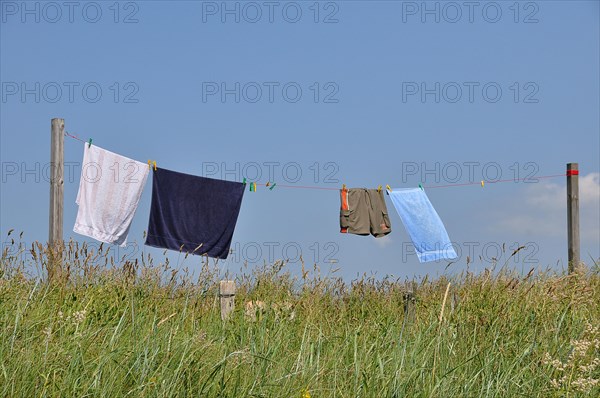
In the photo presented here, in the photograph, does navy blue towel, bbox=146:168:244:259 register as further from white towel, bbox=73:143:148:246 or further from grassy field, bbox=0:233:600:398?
grassy field, bbox=0:233:600:398

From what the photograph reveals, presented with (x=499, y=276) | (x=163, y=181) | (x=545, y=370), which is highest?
(x=163, y=181)

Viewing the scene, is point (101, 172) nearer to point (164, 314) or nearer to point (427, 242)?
point (164, 314)

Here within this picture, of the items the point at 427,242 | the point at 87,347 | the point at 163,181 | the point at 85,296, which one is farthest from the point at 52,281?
the point at 427,242

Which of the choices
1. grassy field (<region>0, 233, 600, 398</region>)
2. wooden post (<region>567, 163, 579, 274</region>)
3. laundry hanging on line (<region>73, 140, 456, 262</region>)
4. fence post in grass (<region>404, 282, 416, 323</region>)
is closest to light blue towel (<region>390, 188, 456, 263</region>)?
laundry hanging on line (<region>73, 140, 456, 262</region>)

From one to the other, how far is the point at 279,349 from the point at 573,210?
7818mm

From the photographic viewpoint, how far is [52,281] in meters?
5.93

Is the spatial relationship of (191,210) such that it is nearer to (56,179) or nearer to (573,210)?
(56,179)

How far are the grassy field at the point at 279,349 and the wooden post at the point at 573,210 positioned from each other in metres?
5.21

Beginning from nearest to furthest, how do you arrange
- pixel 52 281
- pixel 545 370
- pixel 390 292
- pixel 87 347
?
pixel 87 347, pixel 545 370, pixel 52 281, pixel 390 292

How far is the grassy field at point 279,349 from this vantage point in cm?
326

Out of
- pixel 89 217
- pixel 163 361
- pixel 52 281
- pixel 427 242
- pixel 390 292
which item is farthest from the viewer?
pixel 427 242

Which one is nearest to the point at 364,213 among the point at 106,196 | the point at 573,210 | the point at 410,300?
the point at 573,210

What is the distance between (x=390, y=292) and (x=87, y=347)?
4.62 meters

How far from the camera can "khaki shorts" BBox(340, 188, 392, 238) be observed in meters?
10.2
